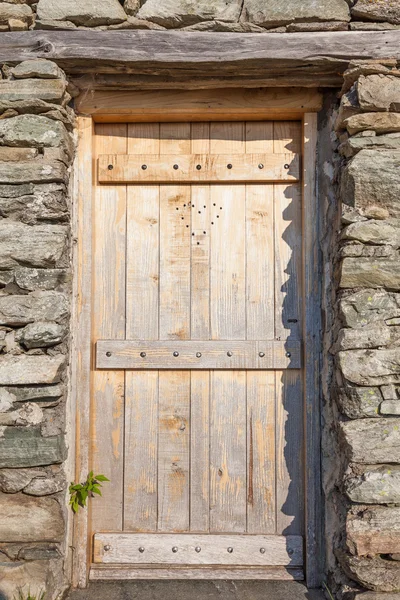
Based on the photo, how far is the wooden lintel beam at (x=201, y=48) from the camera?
7.54 ft

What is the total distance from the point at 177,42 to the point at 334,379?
1.57 meters

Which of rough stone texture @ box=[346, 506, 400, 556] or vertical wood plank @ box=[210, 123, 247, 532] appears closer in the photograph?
rough stone texture @ box=[346, 506, 400, 556]

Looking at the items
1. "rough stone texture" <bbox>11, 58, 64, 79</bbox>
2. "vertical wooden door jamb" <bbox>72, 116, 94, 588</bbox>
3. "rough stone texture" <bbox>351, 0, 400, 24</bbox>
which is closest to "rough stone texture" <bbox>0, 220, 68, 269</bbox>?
"vertical wooden door jamb" <bbox>72, 116, 94, 588</bbox>

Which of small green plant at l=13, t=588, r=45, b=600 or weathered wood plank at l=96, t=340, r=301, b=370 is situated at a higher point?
weathered wood plank at l=96, t=340, r=301, b=370

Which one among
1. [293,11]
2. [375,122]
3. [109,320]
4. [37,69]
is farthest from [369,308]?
[37,69]

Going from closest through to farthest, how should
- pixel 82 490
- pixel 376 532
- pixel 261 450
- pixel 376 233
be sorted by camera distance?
pixel 376 532
pixel 376 233
pixel 82 490
pixel 261 450

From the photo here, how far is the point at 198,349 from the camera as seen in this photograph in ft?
8.36

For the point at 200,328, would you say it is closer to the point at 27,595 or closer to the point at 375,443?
the point at 375,443

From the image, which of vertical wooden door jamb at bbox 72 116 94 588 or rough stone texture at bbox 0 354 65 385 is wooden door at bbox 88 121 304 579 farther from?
rough stone texture at bbox 0 354 65 385

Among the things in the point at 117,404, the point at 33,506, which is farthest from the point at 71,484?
the point at 117,404

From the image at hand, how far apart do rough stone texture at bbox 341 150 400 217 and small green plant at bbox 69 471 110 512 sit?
5.41 ft

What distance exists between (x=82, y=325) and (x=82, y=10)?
1355 millimetres

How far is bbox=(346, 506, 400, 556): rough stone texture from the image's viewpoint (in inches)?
83.4

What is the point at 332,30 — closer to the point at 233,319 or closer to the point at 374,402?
the point at 233,319
